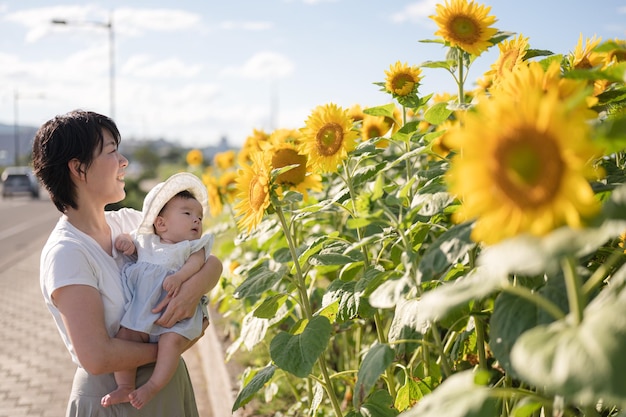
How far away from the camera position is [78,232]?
8.41ft

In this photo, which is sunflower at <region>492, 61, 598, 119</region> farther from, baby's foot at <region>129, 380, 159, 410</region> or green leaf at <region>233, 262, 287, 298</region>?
baby's foot at <region>129, 380, 159, 410</region>

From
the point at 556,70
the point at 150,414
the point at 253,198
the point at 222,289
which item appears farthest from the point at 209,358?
the point at 556,70

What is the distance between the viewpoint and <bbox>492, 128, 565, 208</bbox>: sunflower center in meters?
1.10

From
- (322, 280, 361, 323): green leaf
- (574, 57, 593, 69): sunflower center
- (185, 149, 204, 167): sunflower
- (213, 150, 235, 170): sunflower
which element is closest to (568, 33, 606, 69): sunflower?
(574, 57, 593, 69): sunflower center

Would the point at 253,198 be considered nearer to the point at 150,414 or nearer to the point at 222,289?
the point at 150,414

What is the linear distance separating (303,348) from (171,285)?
61 cm

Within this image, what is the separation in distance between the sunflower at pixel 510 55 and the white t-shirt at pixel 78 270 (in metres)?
1.49

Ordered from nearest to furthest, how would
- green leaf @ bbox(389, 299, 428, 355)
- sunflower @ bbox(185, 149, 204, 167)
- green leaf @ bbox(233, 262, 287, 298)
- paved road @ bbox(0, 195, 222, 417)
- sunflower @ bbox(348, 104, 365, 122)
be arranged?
1. green leaf @ bbox(389, 299, 428, 355)
2. green leaf @ bbox(233, 262, 287, 298)
3. sunflower @ bbox(348, 104, 365, 122)
4. paved road @ bbox(0, 195, 222, 417)
5. sunflower @ bbox(185, 149, 204, 167)

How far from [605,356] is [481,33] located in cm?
188

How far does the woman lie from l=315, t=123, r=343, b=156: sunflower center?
63cm

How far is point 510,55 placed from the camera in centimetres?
229

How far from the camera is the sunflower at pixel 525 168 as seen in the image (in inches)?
42.5

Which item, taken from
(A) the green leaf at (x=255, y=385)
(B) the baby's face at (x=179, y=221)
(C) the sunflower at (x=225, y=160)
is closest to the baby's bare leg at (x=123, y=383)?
(A) the green leaf at (x=255, y=385)

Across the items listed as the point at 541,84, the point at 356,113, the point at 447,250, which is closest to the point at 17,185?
the point at 356,113
